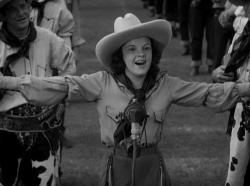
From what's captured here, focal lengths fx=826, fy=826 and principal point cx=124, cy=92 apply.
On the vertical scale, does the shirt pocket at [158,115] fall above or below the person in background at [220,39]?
above

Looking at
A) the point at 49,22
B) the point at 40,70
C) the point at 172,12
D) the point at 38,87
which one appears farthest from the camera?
the point at 172,12

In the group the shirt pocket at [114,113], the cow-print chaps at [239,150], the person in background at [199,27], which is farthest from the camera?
the person in background at [199,27]

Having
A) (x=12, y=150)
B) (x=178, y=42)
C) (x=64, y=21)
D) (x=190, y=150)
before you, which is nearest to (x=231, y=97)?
(x=12, y=150)

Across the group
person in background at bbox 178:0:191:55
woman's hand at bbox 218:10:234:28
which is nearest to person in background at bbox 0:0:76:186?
woman's hand at bbox 218:10:234:28

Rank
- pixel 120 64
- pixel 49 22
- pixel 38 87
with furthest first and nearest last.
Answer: pixel 49 22 < pixel 120 64 < pixel 38 87

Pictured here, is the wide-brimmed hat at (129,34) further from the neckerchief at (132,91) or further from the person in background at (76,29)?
the person in background at (76,29)

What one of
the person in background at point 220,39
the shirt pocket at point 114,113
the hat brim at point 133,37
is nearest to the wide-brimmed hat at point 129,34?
the hat brim at point 133,37

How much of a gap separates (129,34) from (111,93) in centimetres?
36

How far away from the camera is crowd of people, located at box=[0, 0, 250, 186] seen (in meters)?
4.80

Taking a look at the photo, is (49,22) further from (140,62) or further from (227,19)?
(140,62)

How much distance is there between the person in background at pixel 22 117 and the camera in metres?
5.69

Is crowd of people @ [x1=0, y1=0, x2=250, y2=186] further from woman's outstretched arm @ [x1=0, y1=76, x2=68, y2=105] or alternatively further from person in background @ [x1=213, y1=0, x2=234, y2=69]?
person in background @ [x1=213, y1=0, x2=234, y2=69]

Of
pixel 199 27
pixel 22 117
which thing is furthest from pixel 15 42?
pixel 199 27

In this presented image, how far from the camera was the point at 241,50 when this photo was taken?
5922mm
